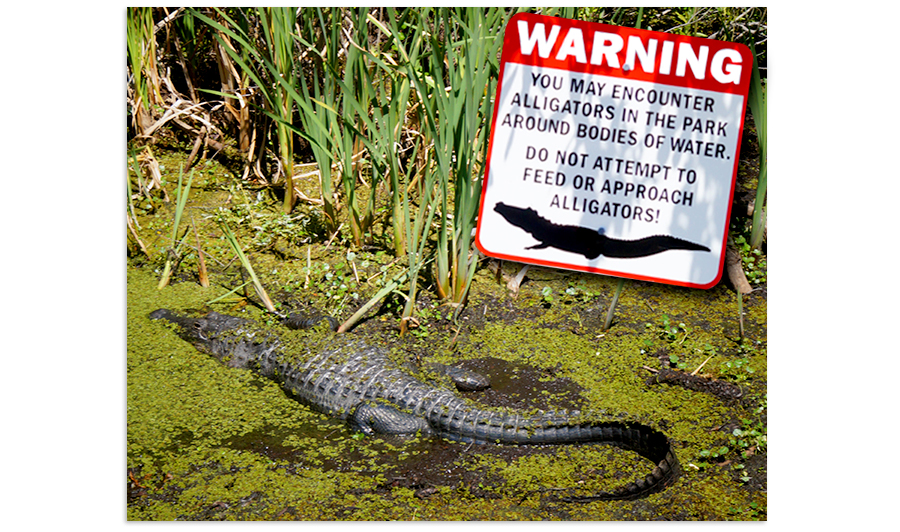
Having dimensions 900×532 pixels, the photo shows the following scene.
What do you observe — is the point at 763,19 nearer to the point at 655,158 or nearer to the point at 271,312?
the point at 655,158

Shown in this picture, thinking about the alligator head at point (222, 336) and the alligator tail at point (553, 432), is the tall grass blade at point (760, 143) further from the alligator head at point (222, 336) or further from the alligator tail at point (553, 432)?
the alligator head at point (222, 336)

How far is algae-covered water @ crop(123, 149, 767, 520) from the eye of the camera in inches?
90.0

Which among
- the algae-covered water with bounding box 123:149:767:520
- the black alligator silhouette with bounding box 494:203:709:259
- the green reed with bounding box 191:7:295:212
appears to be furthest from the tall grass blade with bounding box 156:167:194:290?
the black alligator silhouette with bounding box 494:203:709:259

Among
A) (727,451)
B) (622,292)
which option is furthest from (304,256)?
(727,451)

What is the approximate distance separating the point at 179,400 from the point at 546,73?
6.31 ft

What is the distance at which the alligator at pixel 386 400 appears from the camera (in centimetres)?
253

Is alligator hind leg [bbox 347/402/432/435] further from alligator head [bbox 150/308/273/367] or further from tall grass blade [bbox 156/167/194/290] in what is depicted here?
tall grass blade [bbox 156/167/194/290]

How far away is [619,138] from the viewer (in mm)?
2359

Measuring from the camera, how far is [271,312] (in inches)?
129

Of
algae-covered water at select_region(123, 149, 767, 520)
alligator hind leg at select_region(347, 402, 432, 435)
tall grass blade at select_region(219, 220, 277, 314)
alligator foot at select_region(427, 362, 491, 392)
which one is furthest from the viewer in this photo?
tall grass blade at select_region(219, 220, 277, 314)

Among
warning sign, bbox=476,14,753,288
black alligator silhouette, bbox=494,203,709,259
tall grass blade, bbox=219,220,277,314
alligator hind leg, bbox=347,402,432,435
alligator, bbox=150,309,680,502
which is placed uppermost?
warning sign, bbox=476,14,753,288

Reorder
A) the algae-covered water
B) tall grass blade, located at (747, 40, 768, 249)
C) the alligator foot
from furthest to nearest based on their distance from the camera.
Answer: the alligator foot < tall grass blade, located at (747, 40, 768, 249) < the algae-covered water

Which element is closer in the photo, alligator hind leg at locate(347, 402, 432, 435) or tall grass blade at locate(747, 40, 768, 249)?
tall grass blade at locate(747, 40, 768, 249)

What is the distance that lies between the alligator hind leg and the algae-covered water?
2.5 inches
